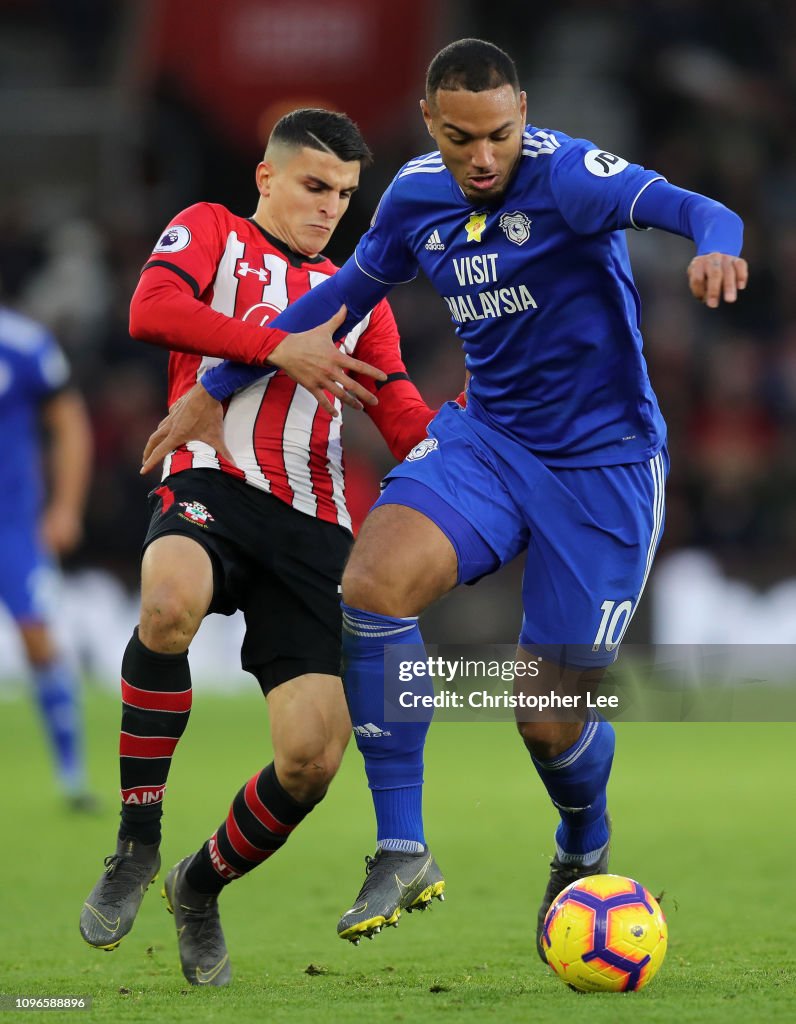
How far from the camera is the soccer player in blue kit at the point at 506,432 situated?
13.6 feet

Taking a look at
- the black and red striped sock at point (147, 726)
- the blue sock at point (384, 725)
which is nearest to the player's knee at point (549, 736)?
the blue sock at point (384, 725)

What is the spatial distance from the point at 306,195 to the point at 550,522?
134 cm

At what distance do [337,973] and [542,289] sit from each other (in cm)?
195

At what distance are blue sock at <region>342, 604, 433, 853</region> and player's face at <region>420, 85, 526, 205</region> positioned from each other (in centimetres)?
115

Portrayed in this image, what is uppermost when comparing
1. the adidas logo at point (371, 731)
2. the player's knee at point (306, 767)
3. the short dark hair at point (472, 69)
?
the short dark hair at point (472, 69)

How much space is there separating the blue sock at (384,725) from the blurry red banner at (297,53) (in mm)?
11514

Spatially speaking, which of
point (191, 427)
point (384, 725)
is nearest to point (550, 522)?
point (384, 725)

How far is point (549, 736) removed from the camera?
4.55m

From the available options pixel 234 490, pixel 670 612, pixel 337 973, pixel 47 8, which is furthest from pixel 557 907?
pixel 47 8

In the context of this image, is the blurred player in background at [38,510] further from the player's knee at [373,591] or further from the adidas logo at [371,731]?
the player's knee at [373,591]

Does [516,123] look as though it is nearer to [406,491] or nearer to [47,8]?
[406,491]

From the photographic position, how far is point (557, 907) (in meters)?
4.18

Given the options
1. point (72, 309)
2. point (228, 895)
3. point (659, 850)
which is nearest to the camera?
point (228, 895)

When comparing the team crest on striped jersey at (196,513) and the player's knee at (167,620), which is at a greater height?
the team crest on striped jersey at (196,513)
